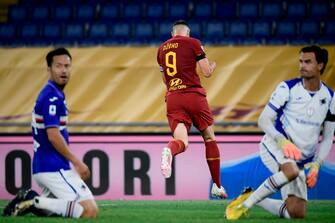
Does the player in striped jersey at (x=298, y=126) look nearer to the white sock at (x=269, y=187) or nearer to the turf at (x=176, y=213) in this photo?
the white sock at (x=269, y=187)

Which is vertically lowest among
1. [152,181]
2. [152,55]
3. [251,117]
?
[152,181]

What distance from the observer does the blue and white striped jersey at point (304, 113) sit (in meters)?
7.18

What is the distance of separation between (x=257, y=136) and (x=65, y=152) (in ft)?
14.1

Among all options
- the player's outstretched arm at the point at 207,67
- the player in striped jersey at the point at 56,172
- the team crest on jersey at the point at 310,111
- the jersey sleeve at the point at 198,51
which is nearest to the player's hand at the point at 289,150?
the team crest on jersey at the point at 310,111

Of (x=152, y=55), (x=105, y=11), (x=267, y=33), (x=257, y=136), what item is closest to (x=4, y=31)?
(x=105, y=11)

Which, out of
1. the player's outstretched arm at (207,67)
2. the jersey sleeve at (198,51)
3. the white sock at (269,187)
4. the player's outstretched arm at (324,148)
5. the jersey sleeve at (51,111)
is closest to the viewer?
the jersey sleeve at (51,111)

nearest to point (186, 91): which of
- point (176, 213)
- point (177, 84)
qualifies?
point (177, 84)

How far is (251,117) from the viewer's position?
11.3 metres

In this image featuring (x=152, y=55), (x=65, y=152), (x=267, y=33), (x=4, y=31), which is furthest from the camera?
(x=4, y=31)

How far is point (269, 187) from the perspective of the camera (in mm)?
6969

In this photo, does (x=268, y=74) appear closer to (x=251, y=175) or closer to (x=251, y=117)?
(x=251, y=117)

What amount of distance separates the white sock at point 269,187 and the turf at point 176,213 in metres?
0.16

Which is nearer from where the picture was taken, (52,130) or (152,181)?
(52,130)

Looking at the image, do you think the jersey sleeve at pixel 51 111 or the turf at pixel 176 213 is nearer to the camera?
the jersey sleeve at pixel 51 111
